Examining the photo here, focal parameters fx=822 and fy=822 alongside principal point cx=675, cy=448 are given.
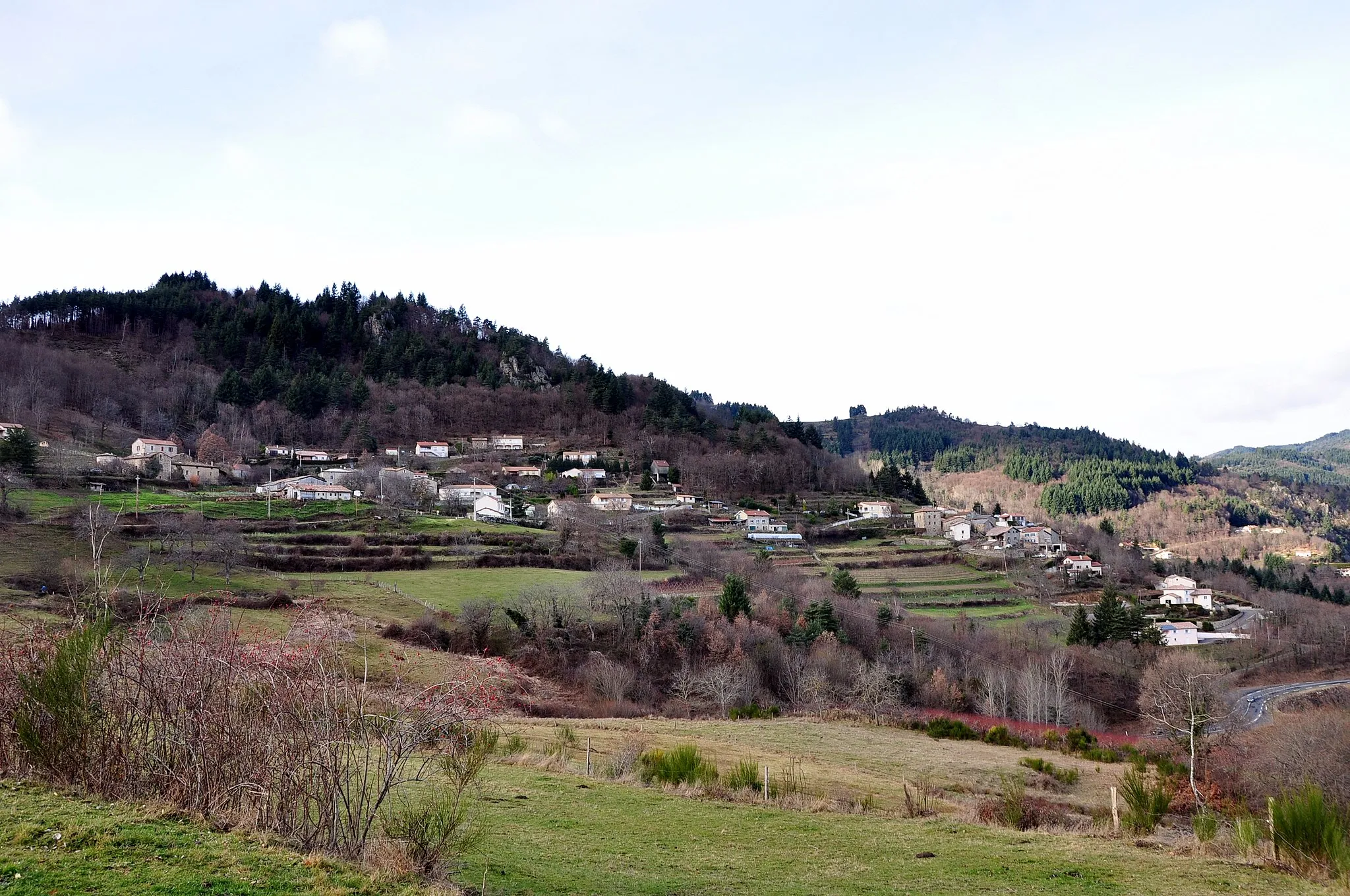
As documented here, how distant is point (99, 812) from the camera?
7.70m

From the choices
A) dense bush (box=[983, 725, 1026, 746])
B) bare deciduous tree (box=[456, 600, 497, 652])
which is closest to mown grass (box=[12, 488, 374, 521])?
bare deciduous tree (box=[456, 600, 497, 652])

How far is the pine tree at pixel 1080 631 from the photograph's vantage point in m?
51.9

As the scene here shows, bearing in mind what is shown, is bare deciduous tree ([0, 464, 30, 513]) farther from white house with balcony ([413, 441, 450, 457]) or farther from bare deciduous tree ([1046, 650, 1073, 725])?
bare deciduous tree ([1046, 650, 1073, 725])

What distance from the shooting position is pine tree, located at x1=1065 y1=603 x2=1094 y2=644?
51875mm

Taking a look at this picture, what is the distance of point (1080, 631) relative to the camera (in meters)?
52.1

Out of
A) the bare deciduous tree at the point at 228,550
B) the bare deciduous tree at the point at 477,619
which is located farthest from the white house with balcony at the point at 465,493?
the bare deciduous tree at the point at 477,619

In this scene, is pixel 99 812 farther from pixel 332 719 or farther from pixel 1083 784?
pixel 1083 784

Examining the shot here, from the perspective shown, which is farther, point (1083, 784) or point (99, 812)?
point (1083, 784)

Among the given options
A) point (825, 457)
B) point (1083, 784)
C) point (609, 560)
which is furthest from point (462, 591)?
point (825, 457)

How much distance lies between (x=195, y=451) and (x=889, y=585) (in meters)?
75.0

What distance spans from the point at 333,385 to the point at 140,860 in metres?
115

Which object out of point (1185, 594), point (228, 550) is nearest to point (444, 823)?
point (228, 550)

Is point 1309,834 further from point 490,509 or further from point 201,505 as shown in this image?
point 490,509

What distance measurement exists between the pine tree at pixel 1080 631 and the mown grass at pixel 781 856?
142 feet
